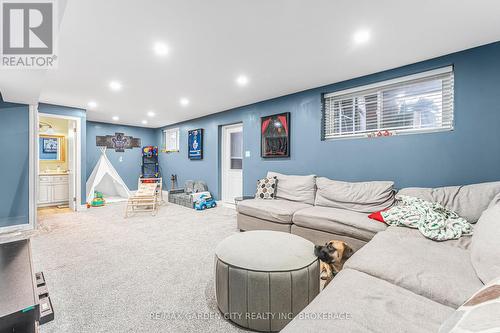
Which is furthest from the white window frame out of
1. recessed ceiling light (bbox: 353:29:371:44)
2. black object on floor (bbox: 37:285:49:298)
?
recessed ceiling light (bbox: 353:29:371:44)

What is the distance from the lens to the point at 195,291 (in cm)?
180

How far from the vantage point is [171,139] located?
692 centimetres

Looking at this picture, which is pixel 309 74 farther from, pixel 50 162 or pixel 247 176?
pixel 50 162

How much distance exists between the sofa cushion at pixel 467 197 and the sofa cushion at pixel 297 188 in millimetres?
1290

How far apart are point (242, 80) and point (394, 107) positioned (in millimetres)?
2095

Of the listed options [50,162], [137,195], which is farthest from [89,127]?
[137,195]

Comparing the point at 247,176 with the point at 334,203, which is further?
the point at 247,176

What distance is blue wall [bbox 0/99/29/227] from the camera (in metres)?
3.45

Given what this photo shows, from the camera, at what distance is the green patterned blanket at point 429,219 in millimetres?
1715

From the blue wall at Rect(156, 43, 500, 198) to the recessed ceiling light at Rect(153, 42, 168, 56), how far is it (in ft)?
7.26

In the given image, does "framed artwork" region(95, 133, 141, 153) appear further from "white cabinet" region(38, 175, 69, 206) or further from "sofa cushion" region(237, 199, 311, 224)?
"sofa cushion" region(237, 199, 311, 224)

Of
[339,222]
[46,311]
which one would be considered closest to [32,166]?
[46,311]

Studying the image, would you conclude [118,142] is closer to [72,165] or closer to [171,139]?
[171,139]

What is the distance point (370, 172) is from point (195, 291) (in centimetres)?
261
